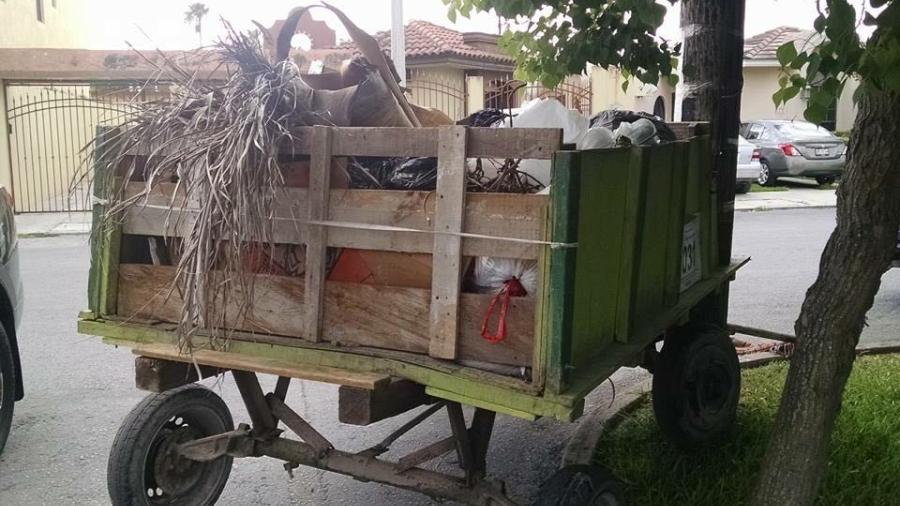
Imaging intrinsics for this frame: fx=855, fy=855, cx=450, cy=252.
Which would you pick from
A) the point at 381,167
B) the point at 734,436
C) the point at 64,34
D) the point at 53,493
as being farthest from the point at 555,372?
the point at 64,34

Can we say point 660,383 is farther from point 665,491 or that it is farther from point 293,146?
point 293,146

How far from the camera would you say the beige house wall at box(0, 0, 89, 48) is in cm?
1769

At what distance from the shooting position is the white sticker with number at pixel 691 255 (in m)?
4.00

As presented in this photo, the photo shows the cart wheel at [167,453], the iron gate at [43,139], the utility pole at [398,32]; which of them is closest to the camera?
the cart wheel at [167,453]

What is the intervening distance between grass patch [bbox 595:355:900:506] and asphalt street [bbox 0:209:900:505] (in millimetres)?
463

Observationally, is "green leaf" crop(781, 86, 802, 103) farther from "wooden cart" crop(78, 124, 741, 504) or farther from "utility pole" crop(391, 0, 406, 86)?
"utility pole" crop(391, 0, 406, 86)

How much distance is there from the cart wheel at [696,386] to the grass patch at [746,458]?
0.16 metres

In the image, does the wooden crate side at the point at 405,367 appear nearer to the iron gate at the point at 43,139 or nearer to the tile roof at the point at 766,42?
the iron gate at the point at 43,139

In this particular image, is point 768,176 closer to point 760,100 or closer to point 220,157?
point 760,100

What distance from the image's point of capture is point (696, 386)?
407 cm

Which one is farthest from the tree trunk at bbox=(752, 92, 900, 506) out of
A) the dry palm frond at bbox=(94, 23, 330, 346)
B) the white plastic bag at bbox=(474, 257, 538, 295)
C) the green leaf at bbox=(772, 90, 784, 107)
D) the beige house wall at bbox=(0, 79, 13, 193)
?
the beige house wall at bbox=(0, 79, 13, 193)

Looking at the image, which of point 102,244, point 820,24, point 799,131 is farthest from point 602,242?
point 799,131

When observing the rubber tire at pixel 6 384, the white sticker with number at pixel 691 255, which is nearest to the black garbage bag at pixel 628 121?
the white sticker with number at pixel 691 255

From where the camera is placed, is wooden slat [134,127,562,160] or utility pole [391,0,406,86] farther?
utility pole [391,0,406,86]
